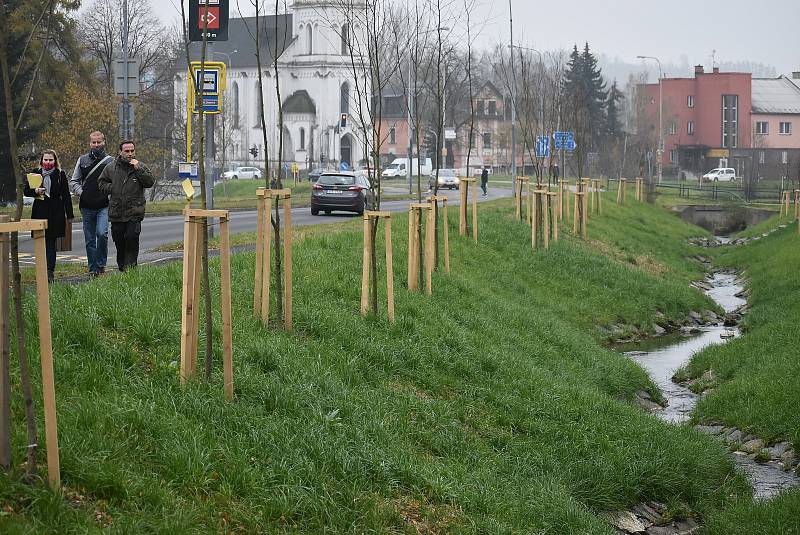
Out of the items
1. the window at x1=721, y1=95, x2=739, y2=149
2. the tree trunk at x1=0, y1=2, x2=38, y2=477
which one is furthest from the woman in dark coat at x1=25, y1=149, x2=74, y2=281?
the window at x1=721, y1=95, x2=739, y2=149

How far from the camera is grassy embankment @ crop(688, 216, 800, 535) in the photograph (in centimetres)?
962

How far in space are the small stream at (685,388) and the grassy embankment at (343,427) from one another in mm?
326

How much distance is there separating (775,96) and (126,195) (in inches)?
4670

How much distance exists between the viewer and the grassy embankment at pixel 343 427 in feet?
21.8

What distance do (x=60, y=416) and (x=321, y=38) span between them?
382 ft

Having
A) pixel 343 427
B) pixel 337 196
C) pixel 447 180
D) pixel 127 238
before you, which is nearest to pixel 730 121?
pixel 447 180

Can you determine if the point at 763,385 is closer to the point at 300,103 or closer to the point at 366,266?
the point at 366,266

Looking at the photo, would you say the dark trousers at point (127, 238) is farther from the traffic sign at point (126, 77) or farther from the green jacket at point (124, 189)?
the traffic sign at point (126, 77)

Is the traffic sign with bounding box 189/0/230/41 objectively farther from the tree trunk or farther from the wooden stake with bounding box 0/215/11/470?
the wooden stake with bounding box 0/215/11/470

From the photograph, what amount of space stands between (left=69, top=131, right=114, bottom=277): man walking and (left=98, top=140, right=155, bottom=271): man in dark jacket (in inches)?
17.2

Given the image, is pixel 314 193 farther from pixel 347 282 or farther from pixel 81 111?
pixel 347 282

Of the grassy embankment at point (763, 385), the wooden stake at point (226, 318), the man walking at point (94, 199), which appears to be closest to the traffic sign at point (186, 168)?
the man walking at point (94, 199)

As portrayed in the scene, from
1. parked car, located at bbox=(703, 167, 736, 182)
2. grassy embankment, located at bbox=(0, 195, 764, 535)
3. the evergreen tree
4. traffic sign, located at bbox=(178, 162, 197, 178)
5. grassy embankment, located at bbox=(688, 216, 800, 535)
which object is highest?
the evergreen tree

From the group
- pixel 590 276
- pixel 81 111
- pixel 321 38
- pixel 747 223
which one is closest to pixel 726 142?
pixel 321 38
